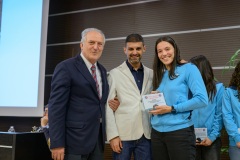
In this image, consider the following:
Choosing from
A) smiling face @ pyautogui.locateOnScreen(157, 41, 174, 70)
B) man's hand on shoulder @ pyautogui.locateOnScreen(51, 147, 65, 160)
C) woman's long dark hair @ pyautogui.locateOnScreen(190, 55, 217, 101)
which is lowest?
man's hand on shoulder @ pyautogui.locateOnScreen(51, 147, 65, 160)

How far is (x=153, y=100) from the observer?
6.12 feet

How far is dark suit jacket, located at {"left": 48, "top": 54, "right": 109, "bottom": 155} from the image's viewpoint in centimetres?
181

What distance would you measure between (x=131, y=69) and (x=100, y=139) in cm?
59

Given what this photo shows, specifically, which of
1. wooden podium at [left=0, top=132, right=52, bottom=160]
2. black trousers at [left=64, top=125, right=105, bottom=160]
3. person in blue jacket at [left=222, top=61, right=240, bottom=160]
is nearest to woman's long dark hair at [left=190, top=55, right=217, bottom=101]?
person in blue jacket at [left=222, top=61, right=240, bottom=160]

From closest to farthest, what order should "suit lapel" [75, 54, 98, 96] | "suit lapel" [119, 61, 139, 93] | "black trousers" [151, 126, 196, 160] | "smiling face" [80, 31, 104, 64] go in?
"black trousers" [151, 126, 196, 160]
"suit lapel" [75, 54, 98, 96]
"smiling face" [80, 31, 104, 64]
"suit lapel" [119, 61, 139, 93]

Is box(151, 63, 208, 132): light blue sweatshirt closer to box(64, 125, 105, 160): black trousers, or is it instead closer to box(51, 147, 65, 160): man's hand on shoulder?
box(64, 125, 105, 160): black trousers

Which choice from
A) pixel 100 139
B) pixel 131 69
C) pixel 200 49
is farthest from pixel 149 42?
pixel 100 139

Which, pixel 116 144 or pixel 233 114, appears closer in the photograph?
pixel 116 144

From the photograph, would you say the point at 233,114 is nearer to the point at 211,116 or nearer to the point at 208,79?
the point at 211,116

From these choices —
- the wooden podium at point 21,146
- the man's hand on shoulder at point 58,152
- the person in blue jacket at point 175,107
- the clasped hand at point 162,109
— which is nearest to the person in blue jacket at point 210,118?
the person in blue jacket at point 175,107

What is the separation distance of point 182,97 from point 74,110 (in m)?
0.71

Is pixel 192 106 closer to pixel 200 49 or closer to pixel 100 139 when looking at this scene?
pixel 100 139

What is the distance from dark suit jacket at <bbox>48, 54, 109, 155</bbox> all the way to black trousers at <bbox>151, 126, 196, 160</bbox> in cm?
44

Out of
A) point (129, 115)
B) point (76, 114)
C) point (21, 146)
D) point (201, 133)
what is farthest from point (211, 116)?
point (21, 146)
